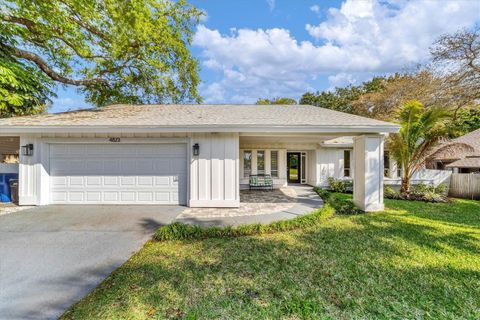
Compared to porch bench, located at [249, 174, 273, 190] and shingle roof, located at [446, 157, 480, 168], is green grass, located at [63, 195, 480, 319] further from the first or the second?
shingle roof, located at [446, 157, 480, 168]

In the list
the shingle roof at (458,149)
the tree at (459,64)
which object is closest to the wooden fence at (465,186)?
the shingle roof at (458,149)

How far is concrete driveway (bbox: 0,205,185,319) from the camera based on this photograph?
310 cm

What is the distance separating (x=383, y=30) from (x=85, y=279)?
56.5 ft

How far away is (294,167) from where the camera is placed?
55.0 feet

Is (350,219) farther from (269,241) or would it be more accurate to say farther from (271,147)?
(271,147)

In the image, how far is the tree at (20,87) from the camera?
8.66m

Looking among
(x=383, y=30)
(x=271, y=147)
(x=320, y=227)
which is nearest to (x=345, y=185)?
(x=271, y=147)

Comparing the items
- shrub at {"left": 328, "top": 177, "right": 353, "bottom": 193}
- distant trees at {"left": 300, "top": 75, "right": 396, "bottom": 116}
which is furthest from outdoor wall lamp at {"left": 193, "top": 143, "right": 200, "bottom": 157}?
distant trees at {"left": 300, "top": 75, "right": 396, "bottom": 116}

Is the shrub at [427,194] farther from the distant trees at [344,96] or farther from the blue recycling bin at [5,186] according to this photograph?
the distant trees at [344,96]

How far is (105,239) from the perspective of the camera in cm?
534

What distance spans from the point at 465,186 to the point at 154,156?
1548 centimetres

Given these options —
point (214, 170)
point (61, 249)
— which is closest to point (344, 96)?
point (214, 170)

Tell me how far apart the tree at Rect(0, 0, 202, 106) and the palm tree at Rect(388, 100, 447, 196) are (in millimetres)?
11552

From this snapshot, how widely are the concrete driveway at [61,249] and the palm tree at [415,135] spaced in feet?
32.7
